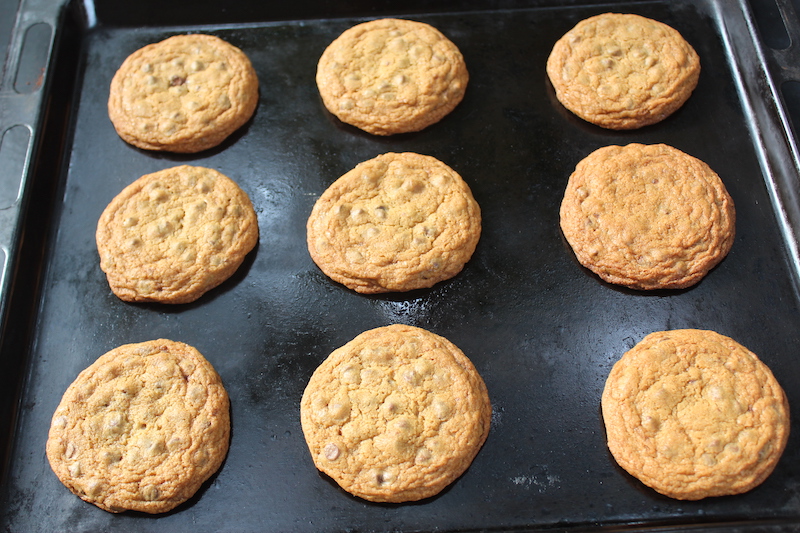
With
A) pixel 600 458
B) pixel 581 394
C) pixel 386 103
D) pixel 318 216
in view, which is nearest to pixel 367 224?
pixel 318 216

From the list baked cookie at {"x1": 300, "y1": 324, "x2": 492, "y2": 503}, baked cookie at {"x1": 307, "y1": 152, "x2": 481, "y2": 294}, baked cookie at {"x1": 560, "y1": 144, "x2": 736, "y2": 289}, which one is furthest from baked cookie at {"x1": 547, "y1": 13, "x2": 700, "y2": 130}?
baked cookie at {"x1": 300, "y1": 324, "x2": 492, "y2": 503}

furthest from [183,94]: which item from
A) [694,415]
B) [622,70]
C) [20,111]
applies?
[694,415]

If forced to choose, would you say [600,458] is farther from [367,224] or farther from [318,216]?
[318,216]

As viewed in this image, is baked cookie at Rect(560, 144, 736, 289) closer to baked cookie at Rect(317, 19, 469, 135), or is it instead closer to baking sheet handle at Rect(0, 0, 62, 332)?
baked cookie at Rect(317, 19, 469, 135)

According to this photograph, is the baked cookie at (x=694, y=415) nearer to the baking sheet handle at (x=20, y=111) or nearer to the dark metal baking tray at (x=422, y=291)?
the dark metal baking tray at (x=422, y=291)

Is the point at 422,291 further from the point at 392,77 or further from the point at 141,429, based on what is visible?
the point at 141,429

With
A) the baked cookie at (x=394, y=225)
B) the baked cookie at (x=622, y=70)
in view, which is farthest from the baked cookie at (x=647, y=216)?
the baked cookie at (x=394, y=225)

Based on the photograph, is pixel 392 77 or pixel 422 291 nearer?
pixel 422 291
